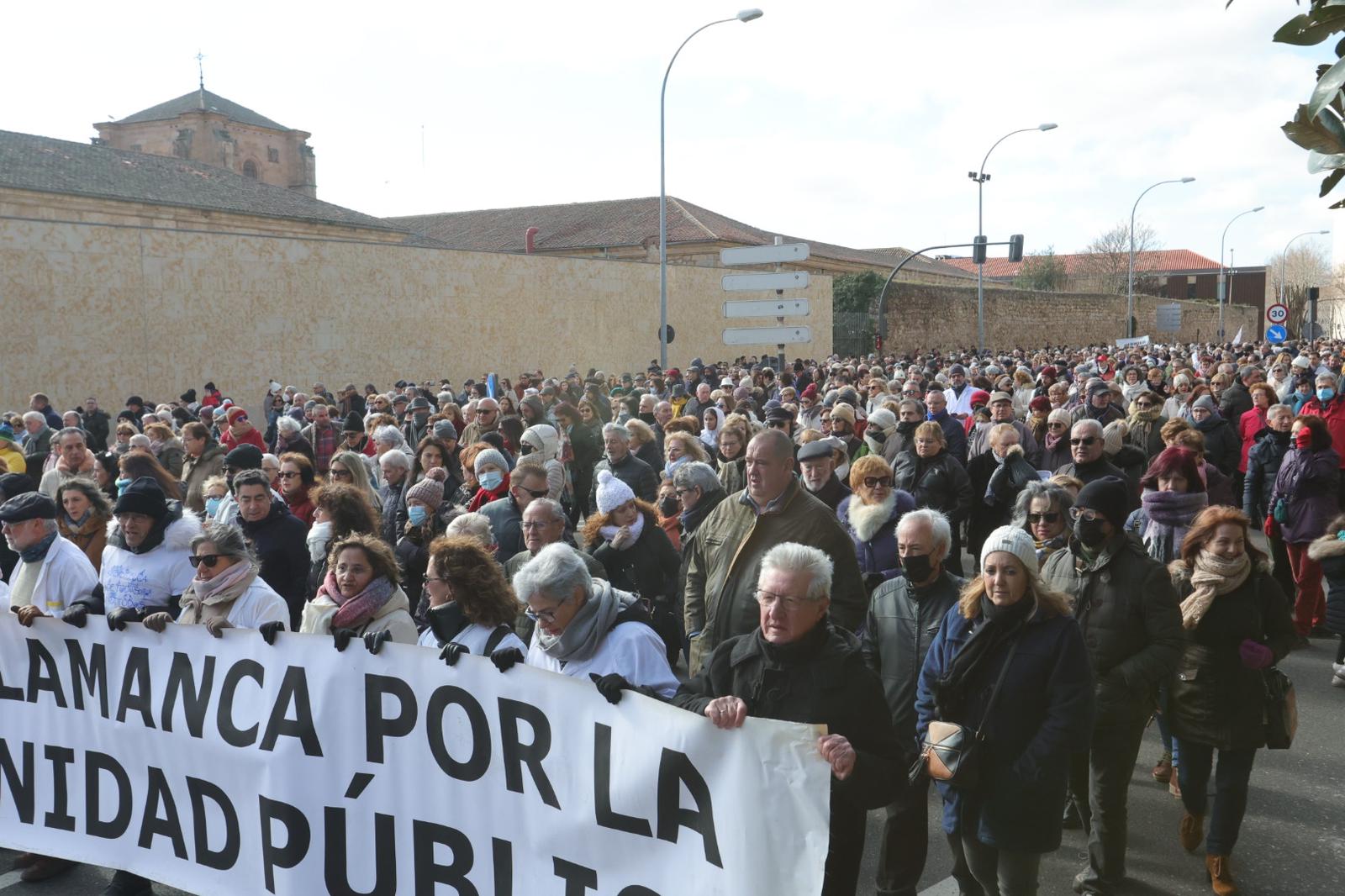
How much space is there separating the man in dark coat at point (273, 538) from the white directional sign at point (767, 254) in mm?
12892

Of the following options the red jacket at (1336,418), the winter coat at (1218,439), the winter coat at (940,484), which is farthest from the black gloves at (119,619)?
the red jacket at (1336,418)

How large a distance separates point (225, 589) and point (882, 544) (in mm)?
3170

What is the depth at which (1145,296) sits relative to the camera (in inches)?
3046

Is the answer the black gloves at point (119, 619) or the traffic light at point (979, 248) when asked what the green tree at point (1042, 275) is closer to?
the traffic light at point (979, 248)

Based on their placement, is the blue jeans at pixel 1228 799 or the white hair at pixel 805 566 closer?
the white hair at pixel 805 566

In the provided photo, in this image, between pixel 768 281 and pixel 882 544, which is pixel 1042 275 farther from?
pixel 882 544

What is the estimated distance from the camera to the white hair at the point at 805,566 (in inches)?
134

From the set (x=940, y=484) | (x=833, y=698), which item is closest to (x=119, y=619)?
(x=833, y=698)

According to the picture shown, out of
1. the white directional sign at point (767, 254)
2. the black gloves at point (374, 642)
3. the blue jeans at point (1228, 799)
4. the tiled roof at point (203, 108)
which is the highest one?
the tiled roof at point (203, 108)

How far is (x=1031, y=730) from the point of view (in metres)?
3.77

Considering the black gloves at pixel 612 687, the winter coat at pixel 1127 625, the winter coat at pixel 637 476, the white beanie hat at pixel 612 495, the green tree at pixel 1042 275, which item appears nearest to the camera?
the black gloves at pixel 612 687

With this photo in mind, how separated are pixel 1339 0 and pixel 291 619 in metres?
5.67

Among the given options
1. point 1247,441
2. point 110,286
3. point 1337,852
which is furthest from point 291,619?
point 110,286

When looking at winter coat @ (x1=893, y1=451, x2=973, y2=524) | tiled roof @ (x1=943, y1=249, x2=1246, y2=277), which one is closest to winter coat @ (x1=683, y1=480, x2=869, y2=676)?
winter coat @ (x1=893, y1=451, x2=973, y2=524)
